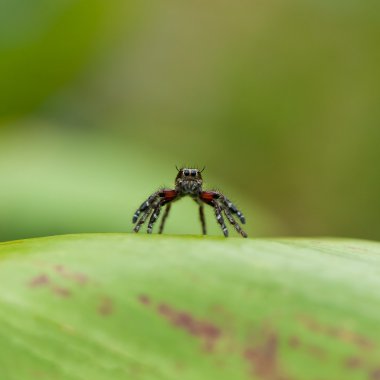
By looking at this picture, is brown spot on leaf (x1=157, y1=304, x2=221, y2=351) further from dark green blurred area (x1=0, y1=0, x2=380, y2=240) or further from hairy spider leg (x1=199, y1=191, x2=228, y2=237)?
dark green blurred area (x1=0, y1=0, x2=380, y2=240)

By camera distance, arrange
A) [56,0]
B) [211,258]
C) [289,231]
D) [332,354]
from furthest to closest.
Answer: [289,231], [56,0], [211,258], [332,354]

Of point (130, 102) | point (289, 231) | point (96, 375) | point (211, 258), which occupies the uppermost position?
point (130, 102)

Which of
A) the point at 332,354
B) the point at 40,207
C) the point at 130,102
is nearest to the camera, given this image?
the point at 332,354

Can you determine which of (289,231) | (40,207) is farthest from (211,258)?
(289,231)

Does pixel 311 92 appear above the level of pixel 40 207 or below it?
above

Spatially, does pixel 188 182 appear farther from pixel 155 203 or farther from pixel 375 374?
pixel 375 374

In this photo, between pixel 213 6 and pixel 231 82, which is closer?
pixel 231 82

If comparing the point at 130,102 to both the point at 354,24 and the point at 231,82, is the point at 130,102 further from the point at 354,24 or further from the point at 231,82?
the point at 354,24

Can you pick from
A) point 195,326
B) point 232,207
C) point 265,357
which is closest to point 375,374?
point 265,357
